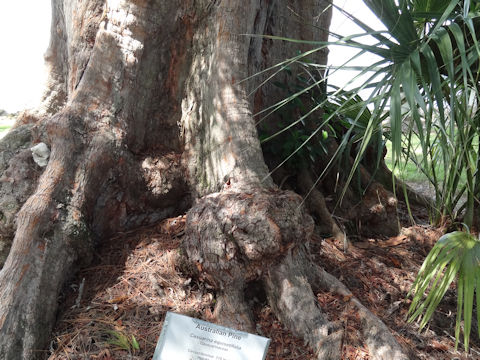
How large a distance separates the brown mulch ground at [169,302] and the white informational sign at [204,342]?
0.26 m

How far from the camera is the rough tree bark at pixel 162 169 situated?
8.40ft

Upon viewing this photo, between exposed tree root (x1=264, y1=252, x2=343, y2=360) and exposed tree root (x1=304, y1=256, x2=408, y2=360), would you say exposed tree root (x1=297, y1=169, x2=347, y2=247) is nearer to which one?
exposed tree root (x1=304, y1=256, x2=408, y2=360)

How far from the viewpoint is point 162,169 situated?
332 centimetres

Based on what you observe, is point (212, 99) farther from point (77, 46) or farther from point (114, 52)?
point (77, 46)

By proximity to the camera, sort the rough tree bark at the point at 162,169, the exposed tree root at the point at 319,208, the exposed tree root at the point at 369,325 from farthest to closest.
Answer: the exposed tree root at the point at 319,208
the rough tree bark at the point at 162,169
the exposed tree root at the point at 369,325

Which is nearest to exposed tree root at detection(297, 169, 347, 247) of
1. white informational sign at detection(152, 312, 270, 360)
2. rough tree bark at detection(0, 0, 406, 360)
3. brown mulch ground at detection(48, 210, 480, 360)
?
brown mulch ground at detection(48, 210, 480, 360)

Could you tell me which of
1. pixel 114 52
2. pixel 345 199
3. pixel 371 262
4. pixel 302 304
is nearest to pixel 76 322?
pixel 302 304

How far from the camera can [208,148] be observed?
10.3 ft

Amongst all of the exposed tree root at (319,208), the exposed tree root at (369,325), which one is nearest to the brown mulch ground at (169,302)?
the exposed tree root at (369,325)

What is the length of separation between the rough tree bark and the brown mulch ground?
0.11 meters

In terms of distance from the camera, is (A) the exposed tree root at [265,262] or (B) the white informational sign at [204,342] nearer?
(B) the white informational sign at [204,342]

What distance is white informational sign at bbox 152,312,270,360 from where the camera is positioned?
2160 millimetres

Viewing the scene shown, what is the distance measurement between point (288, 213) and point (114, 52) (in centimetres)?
167

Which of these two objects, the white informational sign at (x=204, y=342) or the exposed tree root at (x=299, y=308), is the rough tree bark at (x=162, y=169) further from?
the white informational sign at (x=204, y=342)
